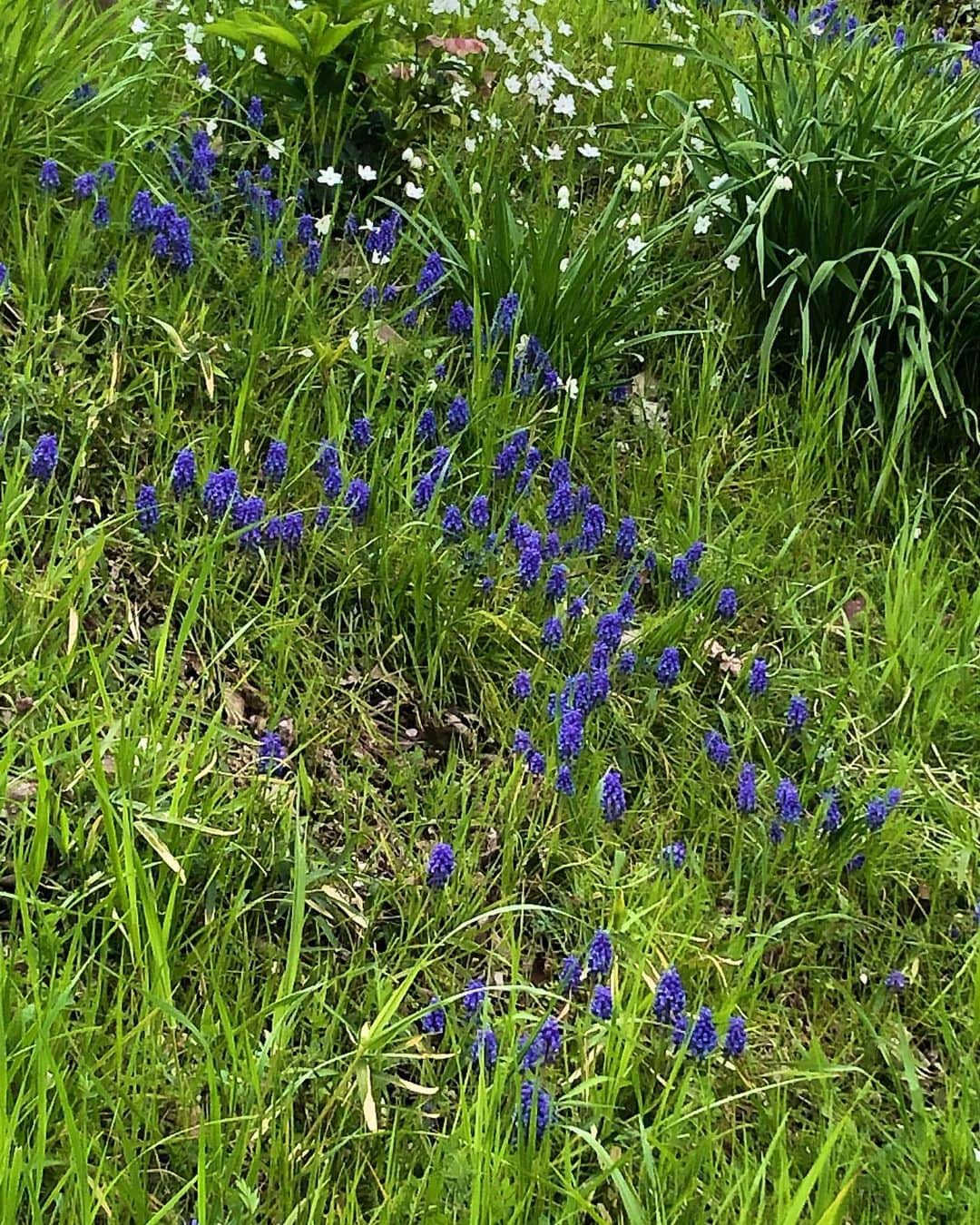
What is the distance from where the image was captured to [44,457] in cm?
199

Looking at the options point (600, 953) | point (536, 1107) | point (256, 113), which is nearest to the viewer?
point (536, 1107)

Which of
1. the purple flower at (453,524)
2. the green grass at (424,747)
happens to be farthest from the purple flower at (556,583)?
the purple flower at (453,524)

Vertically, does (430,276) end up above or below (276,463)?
above

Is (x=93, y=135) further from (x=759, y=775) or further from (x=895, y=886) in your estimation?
(x=895, y=886)

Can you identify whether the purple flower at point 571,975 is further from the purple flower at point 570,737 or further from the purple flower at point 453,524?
the purple flower at point 453,524

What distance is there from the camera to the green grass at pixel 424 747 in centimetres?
146

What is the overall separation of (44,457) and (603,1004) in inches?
48.3

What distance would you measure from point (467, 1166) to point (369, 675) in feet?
3.00

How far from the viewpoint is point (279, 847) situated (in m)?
1.75

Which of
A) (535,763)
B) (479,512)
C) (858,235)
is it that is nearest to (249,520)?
(479,512)

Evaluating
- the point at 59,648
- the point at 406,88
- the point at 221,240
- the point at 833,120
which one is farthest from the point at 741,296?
the point at 59,648

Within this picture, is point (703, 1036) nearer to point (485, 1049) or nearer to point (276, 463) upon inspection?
point (485, 1049)

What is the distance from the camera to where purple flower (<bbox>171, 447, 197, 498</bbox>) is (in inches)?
81.6

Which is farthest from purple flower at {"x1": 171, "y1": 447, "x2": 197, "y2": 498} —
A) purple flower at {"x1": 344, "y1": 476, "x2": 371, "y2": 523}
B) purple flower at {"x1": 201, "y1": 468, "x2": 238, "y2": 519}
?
purple flower at {"x1": 344, "y1": 476, "x2": 371, "y2": 523}
